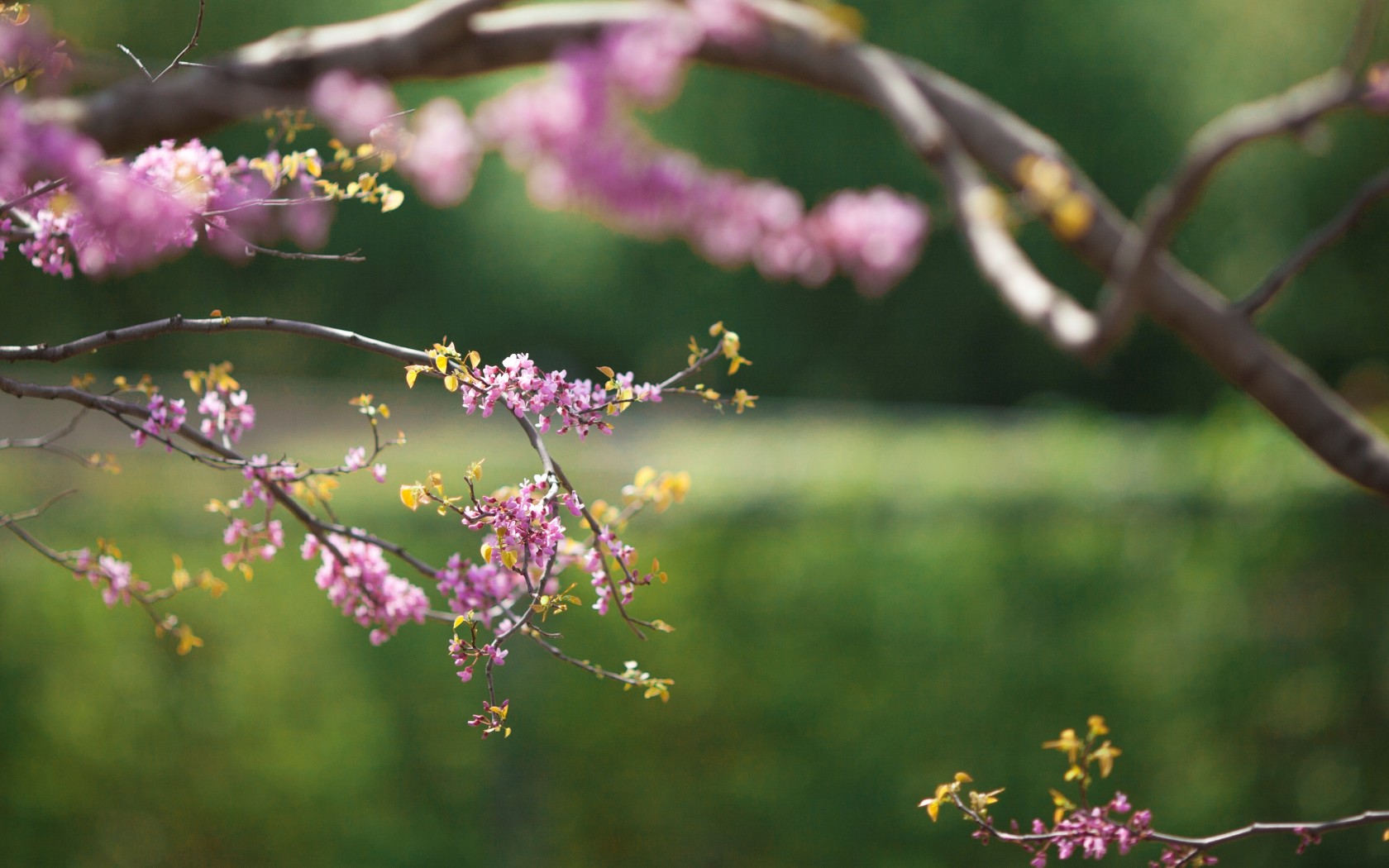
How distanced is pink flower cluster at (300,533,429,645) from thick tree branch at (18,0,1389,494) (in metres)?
1.04

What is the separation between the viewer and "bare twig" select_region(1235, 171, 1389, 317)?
1.44 metres

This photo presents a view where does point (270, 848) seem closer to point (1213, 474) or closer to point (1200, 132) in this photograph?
point (1213, 474)

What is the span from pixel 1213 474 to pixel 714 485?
1475 mm

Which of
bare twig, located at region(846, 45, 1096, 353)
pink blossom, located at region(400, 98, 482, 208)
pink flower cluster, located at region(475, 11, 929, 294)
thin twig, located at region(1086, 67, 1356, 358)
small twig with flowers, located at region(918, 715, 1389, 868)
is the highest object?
pink flower cluster, located at region(475, 11, 929, 294)

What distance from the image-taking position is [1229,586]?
332 centimetres

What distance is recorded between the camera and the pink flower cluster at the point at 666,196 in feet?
9.46

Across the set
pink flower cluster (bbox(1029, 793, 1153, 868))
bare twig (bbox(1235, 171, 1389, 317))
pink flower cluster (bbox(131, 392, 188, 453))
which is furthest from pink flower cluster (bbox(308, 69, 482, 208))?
pink flower cluster (bbox(1029, 793, 1153, 868))

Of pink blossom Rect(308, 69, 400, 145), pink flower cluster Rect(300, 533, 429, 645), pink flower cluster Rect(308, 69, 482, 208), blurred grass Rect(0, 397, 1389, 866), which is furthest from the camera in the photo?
blurred grass Rect(0, 397, 1389, 866)

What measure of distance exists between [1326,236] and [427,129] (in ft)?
7.04

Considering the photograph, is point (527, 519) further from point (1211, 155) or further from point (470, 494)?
point (1211, 155)

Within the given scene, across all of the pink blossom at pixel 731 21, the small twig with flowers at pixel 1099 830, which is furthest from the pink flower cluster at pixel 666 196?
the small twig with flowers at pixel 1099 830

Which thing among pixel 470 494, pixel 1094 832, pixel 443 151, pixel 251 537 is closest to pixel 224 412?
pixel 251 537

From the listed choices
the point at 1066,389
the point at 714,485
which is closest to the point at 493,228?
the point at 1066,389

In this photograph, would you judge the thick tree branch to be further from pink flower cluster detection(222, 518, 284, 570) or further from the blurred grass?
the blurred grass
